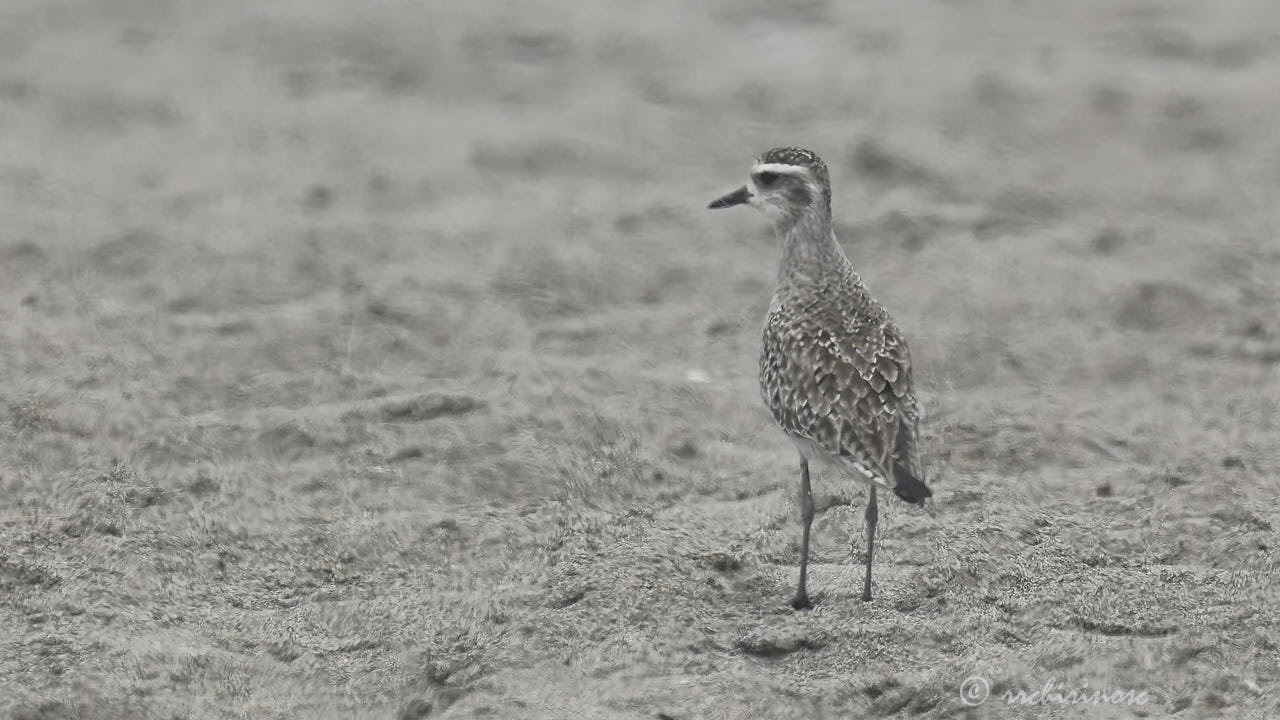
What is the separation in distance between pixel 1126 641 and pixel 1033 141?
18.6 feet

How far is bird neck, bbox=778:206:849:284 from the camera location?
721 cm

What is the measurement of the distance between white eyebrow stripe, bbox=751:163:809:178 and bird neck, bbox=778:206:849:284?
167 millimetres

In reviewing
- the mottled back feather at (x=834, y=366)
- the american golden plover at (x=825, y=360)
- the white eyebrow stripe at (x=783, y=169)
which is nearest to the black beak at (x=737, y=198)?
the american golden plover at (x=825, y=360)

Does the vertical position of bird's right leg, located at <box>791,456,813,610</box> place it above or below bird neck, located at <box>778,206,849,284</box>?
below

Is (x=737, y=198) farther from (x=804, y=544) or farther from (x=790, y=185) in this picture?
(x=804, y=544)

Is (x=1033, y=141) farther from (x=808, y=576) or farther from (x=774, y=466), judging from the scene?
(x=808, y=576)

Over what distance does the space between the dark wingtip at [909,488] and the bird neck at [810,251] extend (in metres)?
1.30

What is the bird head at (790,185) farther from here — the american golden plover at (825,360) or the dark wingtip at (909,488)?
the dark wingtip at (909,488)

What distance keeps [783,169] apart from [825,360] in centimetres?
115

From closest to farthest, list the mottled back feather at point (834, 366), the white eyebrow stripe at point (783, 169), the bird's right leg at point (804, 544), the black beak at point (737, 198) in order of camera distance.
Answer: the mottled back feather at point (834, 366) → the bird's right leg at point (804, 544) → the white eyebrow stripe at point (783, 169) → the black beak at point (737, 198)

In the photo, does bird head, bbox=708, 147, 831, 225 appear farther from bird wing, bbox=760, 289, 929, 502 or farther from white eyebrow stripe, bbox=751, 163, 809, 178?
bird wing, bbox=760, 289, 929, 502

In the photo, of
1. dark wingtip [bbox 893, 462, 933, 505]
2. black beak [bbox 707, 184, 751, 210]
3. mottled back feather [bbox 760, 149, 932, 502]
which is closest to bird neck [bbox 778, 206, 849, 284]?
mottled back feather [bbox 760, 149, 932, 502]

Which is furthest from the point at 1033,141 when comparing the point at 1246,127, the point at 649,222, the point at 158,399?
the point at 158,399

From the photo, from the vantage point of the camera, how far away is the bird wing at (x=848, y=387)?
6301 millimetres
